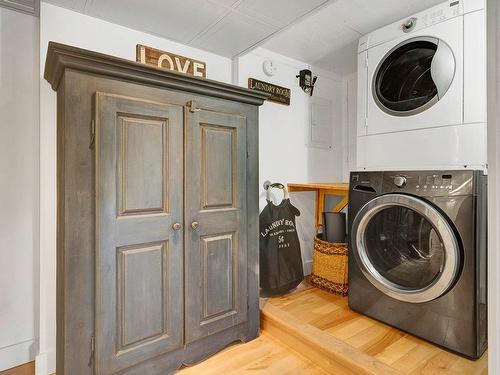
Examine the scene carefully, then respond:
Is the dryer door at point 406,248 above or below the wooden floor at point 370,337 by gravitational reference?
above

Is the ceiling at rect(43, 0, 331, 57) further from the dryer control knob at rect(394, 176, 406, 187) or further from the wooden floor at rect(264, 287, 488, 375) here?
the wooden floor at rect(264, 287, 488, 375)

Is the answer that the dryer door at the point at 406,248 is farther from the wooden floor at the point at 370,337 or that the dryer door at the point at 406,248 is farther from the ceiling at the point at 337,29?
the ceiling at the point at 337,29

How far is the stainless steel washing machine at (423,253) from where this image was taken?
4.85 ft

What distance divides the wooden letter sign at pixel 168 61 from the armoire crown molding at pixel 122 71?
43 cm

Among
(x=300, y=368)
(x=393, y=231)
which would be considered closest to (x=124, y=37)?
(x=393, y=231)

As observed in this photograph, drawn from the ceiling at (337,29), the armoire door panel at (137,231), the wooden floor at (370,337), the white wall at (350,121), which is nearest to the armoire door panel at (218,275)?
the armoire door panel at (137,231)

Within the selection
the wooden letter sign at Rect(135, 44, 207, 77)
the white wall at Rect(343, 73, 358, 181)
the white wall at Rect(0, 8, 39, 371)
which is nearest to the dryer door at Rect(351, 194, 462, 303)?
the white wall at Rect(343, 73, 358, 181)

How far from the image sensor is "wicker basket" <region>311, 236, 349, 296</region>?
7.48 ft

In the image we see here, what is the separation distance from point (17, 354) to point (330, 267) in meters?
2.17

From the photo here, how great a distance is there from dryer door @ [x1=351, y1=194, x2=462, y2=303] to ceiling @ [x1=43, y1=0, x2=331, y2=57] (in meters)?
1.30

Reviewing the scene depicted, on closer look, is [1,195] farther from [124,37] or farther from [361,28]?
[361,28]

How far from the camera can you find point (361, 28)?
6.97ft

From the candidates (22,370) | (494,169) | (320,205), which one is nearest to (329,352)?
(494,169)

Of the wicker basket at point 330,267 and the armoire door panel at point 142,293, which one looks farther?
the wicker basket at point 330,267
